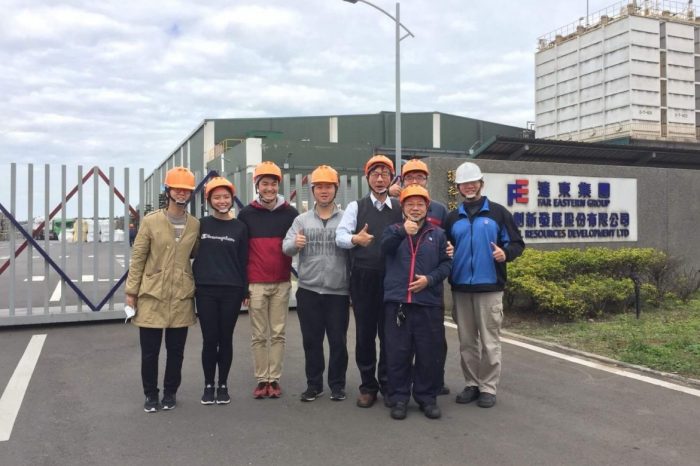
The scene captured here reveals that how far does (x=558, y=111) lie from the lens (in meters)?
54.1

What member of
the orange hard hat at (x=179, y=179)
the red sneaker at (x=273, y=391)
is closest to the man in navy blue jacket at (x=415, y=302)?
the red sneaker at (x=273, y=391)

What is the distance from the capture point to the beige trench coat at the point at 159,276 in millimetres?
4516

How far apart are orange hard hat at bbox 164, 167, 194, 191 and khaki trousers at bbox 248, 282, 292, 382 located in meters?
0.92

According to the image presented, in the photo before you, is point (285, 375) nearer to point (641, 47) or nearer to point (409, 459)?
point (409, 459)

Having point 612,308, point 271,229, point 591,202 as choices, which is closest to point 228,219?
point 271,229

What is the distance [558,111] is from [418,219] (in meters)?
53.9

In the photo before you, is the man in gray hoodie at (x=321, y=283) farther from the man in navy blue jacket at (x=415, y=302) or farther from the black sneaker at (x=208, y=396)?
the black sneaker at (x=208, y=396)

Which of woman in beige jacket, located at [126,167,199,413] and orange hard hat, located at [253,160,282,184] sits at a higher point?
orange hard hat, located at [253,160,282,184]

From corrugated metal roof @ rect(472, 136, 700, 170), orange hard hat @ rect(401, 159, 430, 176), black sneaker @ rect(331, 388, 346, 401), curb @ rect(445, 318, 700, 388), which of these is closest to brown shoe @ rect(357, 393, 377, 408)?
black sneaker @ rect(331, 388, 346, 401)

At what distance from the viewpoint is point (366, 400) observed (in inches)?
183

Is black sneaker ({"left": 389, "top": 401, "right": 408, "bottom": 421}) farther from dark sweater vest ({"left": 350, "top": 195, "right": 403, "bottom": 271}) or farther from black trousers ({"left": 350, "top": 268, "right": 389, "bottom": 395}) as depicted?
dark sweater vest ({"left": 350, "top": 195, "right": 403, "bottom": 271})

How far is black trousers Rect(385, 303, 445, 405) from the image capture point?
174 inches

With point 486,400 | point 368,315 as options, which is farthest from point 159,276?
point 486,400

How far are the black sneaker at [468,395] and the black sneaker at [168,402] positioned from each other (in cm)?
218
